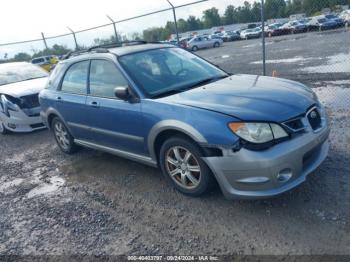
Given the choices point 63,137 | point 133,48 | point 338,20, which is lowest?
point 338,20

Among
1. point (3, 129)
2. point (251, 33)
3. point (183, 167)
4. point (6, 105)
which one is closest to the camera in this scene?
point (183, 167)

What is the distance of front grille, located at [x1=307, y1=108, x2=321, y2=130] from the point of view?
352 centimetres

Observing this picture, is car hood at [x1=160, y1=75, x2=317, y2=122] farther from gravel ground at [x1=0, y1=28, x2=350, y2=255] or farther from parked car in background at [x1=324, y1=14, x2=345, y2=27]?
parked car in background at [x1=324, y1=14, x2=345, y2=27]

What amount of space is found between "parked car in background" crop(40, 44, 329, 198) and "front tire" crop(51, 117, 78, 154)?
0.45 m

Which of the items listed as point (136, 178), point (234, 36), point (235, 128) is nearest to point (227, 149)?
point (235, 128)

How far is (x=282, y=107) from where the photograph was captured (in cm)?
340

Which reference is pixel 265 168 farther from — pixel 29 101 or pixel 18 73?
pixel 18 73

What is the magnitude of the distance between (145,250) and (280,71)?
10064mm

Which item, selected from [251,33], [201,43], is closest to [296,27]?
[251,33]

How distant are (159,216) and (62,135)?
3.06m

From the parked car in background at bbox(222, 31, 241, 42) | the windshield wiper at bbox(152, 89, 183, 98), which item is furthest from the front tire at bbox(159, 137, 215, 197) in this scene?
the parked car in background at bbox(222, 31, 241, 42)

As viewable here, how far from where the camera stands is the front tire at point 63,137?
5.82 m

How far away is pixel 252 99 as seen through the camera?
3545mm

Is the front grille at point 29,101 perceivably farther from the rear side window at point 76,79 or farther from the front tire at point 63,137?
the rear side window at point 76,79
